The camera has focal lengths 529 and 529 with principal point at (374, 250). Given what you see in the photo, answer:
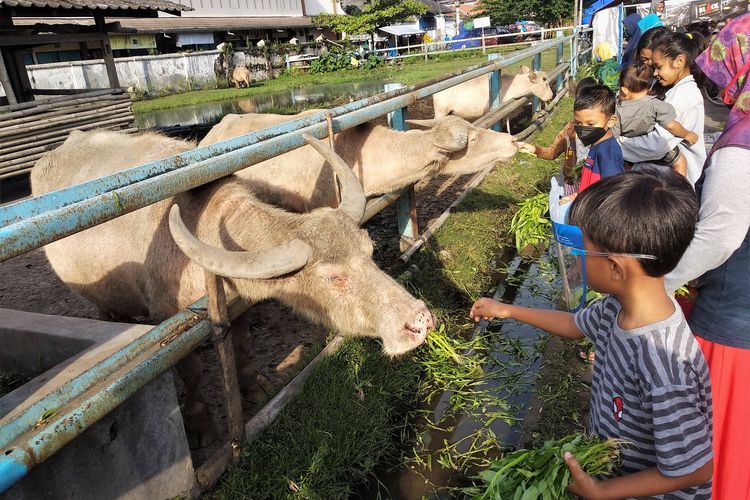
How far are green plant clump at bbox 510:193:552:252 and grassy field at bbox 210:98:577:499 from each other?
2.66 ft

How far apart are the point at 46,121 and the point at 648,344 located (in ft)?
33.4

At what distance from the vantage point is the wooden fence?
28.4 ft

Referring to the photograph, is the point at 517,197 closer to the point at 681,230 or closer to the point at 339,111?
the point at 339,111

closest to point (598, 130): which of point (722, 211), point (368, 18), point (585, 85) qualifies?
point (585, 85)

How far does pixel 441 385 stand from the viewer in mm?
3568

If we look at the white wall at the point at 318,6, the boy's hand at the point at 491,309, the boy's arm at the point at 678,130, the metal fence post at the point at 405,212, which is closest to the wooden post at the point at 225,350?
the boy's hand at the point at 491,309

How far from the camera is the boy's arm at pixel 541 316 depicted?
6.91 ft

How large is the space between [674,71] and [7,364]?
16.3 feet

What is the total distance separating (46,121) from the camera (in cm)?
906

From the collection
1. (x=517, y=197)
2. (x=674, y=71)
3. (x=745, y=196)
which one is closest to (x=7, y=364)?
(x=745, y=196)

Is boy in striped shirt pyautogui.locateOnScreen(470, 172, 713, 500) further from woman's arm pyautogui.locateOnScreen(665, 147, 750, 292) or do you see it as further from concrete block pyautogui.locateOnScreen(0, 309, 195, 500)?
concrete block pyautogui.locateOnScreen(0, 309, 195, 500)

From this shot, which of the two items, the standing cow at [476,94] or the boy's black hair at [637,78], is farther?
the standing cow at [476,94]

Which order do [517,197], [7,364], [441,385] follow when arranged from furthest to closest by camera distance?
[517,197], [441,385], [7,364]

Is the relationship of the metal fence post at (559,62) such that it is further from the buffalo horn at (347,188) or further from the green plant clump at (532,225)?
the buffalo horn at (347,188)
